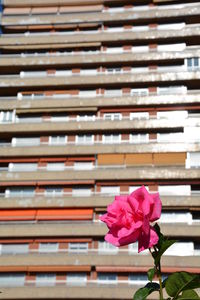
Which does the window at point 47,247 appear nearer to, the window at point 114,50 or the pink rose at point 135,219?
the window at point 114,50

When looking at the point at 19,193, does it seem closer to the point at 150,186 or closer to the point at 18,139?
the point at 18,139

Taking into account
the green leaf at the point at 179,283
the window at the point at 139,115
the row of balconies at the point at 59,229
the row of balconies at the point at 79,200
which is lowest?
the row of balconies at the point at 59,229

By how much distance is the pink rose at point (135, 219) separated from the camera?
126 cm

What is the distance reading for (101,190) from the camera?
25.5 m

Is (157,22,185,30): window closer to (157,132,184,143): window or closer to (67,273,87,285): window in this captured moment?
(157,132,184,143): window

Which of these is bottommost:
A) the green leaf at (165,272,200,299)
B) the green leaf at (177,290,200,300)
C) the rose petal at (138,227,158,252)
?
the green leaf at (177,290,200,300)

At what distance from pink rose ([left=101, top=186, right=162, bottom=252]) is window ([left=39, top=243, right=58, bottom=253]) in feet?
77.0

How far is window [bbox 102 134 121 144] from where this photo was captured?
27.0 metres

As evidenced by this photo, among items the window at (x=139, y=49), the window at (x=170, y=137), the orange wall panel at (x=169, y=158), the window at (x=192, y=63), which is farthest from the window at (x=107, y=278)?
the window at (x=139, y=49)

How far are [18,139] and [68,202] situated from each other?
5.78 metres

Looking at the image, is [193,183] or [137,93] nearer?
[193,183]

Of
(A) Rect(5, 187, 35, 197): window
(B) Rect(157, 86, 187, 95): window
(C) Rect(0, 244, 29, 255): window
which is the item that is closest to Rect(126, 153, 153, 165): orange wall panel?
(B) Rect(157, 86, 187, 95): window

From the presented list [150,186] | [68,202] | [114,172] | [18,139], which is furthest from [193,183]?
[18,139]

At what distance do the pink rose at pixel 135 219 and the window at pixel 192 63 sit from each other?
90.1 feet
